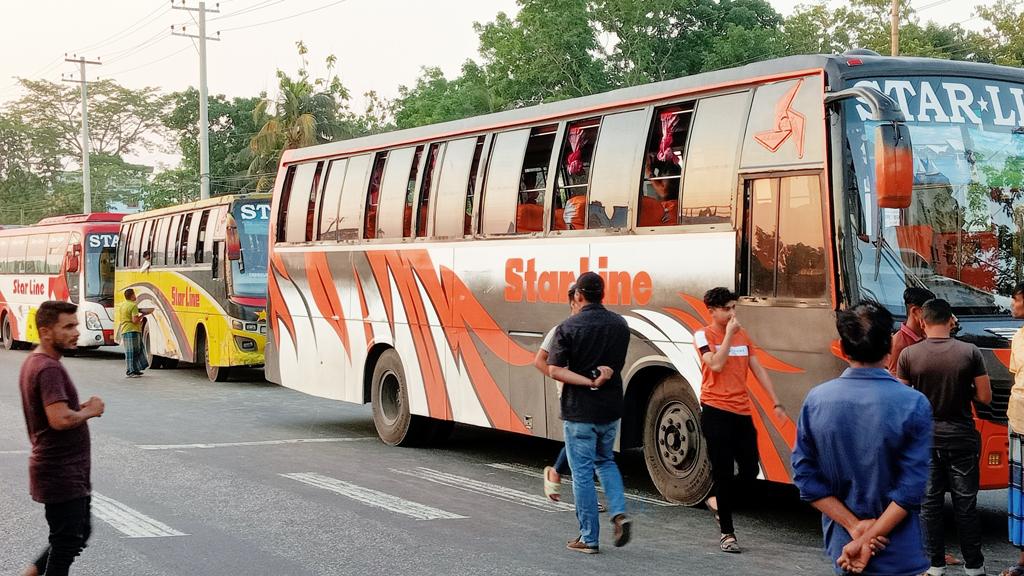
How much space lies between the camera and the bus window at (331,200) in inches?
573

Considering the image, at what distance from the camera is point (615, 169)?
10320mm

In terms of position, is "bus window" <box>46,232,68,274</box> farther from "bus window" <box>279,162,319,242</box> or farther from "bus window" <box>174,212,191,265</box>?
"bus window" <box>279,162,319,242</box>

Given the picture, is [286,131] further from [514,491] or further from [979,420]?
[979,420]

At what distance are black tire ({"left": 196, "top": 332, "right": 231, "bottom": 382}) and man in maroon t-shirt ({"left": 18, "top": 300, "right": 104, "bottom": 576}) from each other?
1613 centimetres

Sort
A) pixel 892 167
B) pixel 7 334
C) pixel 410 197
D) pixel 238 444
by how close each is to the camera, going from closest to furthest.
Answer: pixel 892 167
pixel 410 197
pixel 238 444
pixel 7 334

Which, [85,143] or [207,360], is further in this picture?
[85,143]

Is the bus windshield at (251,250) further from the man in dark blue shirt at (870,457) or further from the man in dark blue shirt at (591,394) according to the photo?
the man in dark blue shirt at (870,457)

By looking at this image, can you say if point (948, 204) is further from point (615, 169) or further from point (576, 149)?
point (576, 149)

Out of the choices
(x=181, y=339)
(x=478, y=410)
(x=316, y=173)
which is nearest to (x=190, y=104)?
(x=181, y=339)

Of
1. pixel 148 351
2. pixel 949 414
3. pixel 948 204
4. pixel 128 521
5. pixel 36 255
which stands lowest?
pixel 128 521

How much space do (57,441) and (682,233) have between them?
5101 mm

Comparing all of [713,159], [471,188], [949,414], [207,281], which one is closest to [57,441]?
[949,414]

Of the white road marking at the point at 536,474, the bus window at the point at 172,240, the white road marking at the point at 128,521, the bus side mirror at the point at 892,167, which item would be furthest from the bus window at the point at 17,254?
the bus side mirror at the point at 892,167

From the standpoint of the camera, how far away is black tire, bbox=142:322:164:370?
2531cm
